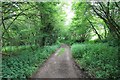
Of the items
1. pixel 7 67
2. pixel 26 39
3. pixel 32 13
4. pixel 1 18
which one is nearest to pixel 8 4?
pixel 1 18

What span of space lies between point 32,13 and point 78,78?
6.92 meters

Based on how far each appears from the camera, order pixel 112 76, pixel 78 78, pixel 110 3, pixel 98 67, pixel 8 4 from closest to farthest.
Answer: pixel 112 76, pixel 78 78, pixel 98 67, pixel 8 4, pixel 110 3

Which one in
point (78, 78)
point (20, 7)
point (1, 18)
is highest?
point (20, 7)

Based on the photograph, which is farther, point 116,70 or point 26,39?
point 26,39

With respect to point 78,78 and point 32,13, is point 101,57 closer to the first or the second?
point 78,78

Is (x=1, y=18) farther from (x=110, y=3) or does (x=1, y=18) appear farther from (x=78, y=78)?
(x=110, y=3)

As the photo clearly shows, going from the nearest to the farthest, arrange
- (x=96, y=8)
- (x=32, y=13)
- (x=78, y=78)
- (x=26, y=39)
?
(x=78, y=78) → (x=96, y=8) → (x=32, y=13) → (x=26, y=39)

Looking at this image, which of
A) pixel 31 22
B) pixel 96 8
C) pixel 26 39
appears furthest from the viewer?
pixel 26 39

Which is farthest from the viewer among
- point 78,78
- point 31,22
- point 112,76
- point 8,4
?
point 31,22

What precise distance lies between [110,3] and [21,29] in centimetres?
796

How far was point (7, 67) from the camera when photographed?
21.6 feet

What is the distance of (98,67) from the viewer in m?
7.70

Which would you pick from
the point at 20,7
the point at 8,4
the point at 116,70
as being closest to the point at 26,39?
the point at 20,7

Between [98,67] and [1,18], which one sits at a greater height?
[1,18]
